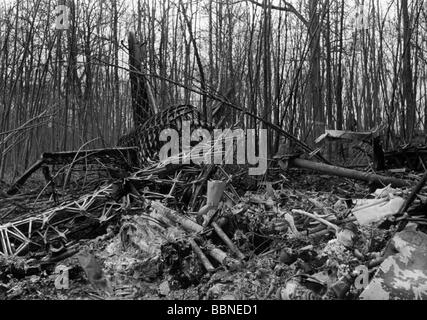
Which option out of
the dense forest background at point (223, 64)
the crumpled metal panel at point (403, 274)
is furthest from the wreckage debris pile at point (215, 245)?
the dense forest background at point (223, 64)

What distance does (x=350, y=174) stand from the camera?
6.75 ft

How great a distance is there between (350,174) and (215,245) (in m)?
0.89

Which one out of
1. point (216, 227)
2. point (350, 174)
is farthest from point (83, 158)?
point (350, 174)

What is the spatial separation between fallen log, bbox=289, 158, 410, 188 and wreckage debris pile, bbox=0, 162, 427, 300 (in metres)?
0.10

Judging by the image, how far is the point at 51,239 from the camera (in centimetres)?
185

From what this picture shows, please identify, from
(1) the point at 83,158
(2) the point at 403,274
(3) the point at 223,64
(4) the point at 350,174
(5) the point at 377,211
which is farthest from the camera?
(3) the point at 223,64

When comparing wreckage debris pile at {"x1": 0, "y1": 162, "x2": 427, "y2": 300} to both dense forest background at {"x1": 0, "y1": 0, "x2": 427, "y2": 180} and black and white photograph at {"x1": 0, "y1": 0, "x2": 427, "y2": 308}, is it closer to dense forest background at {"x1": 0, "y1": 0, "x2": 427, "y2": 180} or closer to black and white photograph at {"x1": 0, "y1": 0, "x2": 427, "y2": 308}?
black and white photograph at {"x1": 0, "y1": 0, "x2": 427, "y2": 308}

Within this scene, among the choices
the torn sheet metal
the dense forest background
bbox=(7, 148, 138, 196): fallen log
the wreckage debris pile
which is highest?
the dense forest background

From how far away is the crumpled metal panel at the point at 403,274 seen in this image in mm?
1095

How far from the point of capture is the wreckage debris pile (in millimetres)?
1198

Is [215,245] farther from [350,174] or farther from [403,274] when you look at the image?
[350,174]

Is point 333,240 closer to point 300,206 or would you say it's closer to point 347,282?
point 347,282

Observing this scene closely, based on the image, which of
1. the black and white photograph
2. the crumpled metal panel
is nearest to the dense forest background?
the black and white photograph
